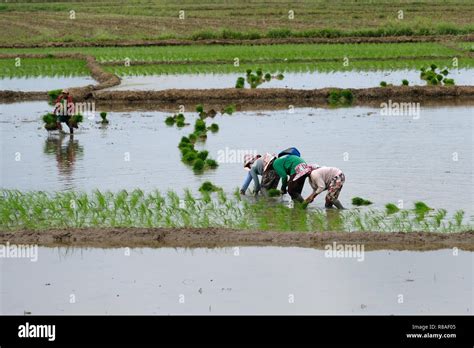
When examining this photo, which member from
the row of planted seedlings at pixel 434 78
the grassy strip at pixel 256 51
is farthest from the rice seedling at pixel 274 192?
the grassy strip at pixel 256 51

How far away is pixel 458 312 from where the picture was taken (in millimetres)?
6664

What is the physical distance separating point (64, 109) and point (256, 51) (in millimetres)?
13008

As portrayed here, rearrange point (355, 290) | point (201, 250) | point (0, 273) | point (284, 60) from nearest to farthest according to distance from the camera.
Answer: point (355, 290) → point (0, 273) → point (201, 250) → point (284, 60)

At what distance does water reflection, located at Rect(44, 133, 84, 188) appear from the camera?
12903 mm

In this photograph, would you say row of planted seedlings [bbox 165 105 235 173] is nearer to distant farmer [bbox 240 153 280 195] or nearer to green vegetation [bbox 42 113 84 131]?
green vegetation [bbox 42 113 84 131]

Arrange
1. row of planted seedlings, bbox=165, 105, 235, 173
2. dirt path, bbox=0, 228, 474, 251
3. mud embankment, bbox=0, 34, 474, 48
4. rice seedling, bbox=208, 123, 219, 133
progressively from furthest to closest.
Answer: mud embankment, bbox=0, 34, 474, 48, rice seedling, bbox=208, 123, 219, 133, row of planted seedlings, bbox=165, 105, 235, 173, dirt path, bbox=0, 228, 474, 251

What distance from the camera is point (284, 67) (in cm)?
2525

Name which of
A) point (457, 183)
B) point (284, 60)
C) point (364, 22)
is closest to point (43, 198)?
point (457, 183)

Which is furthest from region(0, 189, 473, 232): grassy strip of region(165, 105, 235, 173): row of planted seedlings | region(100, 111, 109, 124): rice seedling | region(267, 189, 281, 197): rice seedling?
region(100, 111, 109, 124): rice seedling

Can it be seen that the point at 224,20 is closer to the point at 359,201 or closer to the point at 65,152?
the point at 65,152

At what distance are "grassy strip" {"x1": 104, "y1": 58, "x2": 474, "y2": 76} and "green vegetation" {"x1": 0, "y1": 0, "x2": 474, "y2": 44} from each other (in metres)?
7.57

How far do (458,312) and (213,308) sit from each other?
182cm

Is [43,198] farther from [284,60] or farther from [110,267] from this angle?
[284,60]
